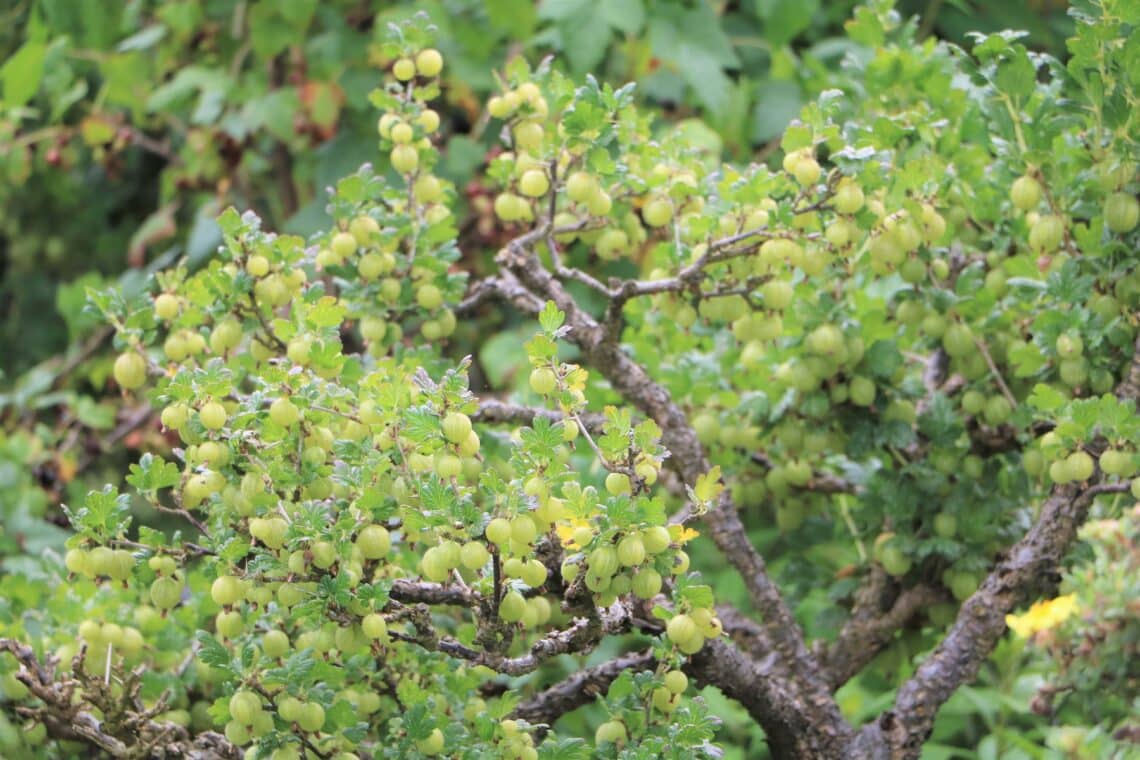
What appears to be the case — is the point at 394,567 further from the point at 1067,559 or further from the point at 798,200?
the point at 1067,559

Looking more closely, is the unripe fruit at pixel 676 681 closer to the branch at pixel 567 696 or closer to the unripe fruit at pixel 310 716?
the branch at pixel 567 696

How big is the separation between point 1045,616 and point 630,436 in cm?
88

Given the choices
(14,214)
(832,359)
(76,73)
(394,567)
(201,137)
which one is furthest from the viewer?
(14,214)

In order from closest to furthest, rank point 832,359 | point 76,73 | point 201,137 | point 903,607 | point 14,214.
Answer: point 832,359, point 903,607, point 201,137, point 76,73, point 14,214

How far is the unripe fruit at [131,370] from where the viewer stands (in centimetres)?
106

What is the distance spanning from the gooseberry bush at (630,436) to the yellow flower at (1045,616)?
16cm

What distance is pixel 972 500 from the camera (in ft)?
4.07

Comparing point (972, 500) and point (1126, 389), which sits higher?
point (1126, 389)

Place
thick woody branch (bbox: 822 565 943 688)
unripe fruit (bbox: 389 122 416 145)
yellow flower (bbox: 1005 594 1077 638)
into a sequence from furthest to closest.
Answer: yellow flower (bbox: 1005 594 1077 638) < thick woody branch (bbox: 822 565 943 688) < unripe fruit (bbox: 389 122 416 145)

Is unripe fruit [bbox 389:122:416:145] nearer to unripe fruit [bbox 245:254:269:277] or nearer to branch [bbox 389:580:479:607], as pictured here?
unripe fruit [bbox 245:254:269:277]

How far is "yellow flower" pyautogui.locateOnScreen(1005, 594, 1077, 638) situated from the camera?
1.51 meters

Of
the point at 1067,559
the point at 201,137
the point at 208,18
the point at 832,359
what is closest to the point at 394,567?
the point at 832,359

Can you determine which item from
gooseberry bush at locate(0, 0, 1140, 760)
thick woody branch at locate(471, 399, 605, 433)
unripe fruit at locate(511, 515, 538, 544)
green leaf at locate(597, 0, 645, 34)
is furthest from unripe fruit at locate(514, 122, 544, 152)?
green leaf at locate(597, 0, 645, 34)

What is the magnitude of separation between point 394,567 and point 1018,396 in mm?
572
